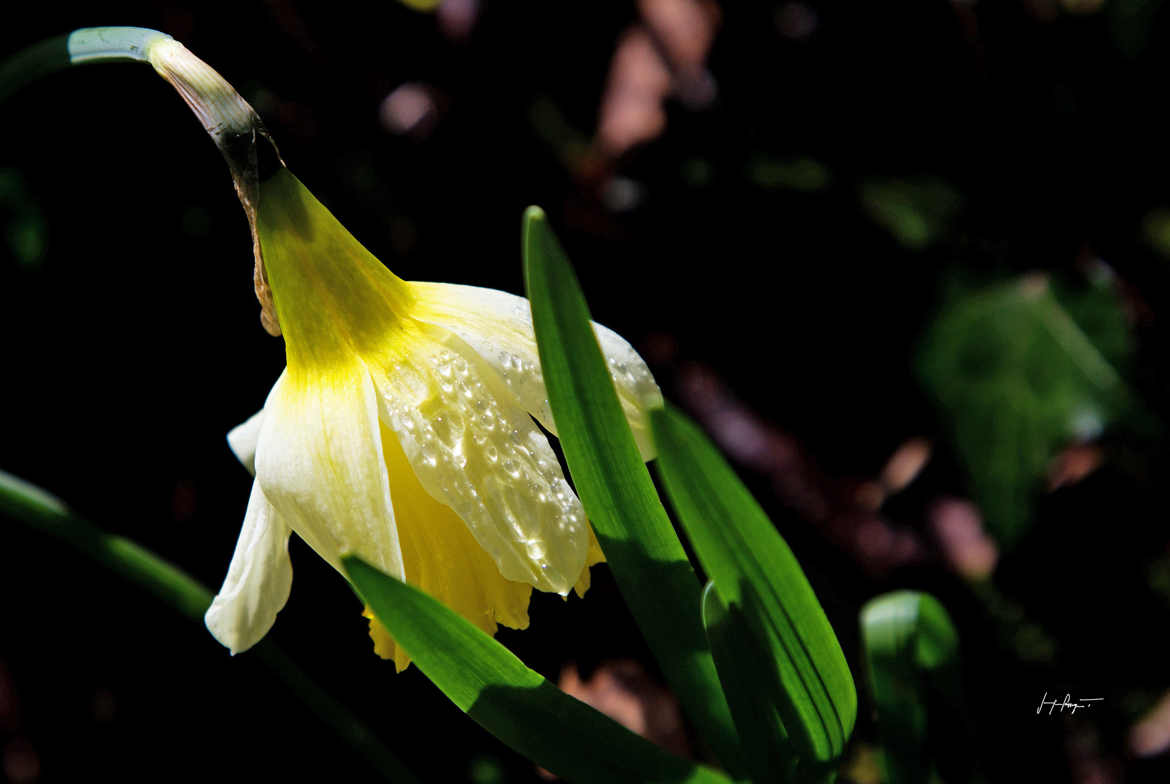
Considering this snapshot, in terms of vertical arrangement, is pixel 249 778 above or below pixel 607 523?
below

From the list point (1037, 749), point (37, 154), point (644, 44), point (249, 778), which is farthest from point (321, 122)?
point (1037, 749)

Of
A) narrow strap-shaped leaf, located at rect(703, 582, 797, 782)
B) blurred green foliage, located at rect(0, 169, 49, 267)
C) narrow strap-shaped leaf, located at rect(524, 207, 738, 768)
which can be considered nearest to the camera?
narrow strap-shaped leaf, located at rect(524, 207, 738, 768)

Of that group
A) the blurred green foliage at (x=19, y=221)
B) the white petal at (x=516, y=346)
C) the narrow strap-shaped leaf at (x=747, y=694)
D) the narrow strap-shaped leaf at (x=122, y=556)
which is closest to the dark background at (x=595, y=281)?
the blurred green foliage at (x=19, y=221)

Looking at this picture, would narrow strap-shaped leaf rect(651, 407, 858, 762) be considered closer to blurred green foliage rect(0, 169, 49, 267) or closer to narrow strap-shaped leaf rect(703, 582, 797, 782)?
narrow strap-shaped leaf rect(703, 582, 797, 782)

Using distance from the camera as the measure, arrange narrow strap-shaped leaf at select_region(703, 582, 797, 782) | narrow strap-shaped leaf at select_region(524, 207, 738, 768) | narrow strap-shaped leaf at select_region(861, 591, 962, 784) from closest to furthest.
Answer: narrow strap-shaped leaf at select_region(524, 207, 738, 768), narrow strap-shaped leaf at select_region(703, 582, 797, 782), narrow strap-shaped leaf at select_region(861, 591, 962, 784)

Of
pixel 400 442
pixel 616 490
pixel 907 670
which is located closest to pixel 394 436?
pixel 400 442

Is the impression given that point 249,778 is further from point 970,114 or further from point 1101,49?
point 1101,49

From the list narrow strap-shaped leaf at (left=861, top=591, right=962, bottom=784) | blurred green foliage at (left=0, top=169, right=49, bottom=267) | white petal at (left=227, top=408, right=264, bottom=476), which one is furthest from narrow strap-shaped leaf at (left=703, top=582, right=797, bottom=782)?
blurred green foliage at (left=0, top=169, right=49, bottom=267)
